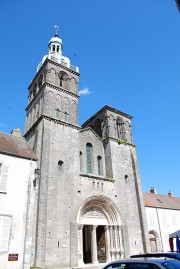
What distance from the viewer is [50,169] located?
1719 centimetres

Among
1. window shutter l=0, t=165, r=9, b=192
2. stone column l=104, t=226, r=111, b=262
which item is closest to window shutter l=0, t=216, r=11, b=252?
window shutter l=0, t=165, r=9, b=192

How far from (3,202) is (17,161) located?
289cm

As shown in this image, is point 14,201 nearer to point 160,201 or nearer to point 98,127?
point 98,127

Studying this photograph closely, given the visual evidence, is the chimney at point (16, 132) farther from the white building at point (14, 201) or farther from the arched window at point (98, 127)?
the arched window at point (98, 127)

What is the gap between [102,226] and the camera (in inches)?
780

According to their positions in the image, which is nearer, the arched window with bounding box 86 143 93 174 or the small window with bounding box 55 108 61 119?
the small window with bounding box 55 108 61 119

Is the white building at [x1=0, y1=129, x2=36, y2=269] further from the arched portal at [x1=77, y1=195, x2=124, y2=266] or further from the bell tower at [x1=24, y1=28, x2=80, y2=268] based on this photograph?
the arched portal at [x1=77, y1=195, x2=124, y2=266]

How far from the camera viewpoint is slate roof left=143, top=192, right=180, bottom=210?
1101 inches

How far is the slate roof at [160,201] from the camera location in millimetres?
27977

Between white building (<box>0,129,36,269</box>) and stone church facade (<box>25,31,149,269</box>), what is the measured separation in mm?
1220

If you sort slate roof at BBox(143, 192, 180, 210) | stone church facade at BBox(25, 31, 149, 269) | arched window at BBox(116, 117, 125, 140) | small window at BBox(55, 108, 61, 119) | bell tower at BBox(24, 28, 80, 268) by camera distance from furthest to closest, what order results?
slate roof at BBox(143, 192, 180, 210) → arched window at BBox(116, 117, 125, 140) → small window at BBox(55, 108, 61, 119) → stone church facade at BBox(25, 31, 149, 269) → bell tower at BBox(24, 28, 80, 268)

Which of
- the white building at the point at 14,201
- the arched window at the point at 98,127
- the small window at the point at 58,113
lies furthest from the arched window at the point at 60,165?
the arched window at the point at 98,127

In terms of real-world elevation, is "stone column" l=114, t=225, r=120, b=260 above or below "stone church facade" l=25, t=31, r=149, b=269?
below

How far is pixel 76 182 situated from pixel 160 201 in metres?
17.1
